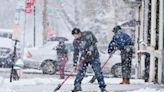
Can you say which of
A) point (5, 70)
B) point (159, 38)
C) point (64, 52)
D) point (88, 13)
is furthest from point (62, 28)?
point (159, 38)

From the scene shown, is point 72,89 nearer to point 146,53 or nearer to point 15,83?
point 15,83

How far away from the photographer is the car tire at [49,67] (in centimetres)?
2362

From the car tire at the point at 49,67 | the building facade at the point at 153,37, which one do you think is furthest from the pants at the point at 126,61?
the car tire at the point at 49,67

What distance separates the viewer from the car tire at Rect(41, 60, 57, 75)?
77.5ft

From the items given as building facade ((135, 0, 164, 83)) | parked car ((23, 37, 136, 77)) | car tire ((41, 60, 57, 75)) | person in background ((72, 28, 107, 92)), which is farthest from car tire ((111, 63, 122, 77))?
person in background ((72, 28, 107, 92))

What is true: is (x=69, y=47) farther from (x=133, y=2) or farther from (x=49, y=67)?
(x=133, y=2)

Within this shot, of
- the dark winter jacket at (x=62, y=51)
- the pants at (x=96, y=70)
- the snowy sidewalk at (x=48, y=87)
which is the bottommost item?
the snowy sidewalk at (x=48, y=87)

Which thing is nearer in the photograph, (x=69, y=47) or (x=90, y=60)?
(x=90, y=60)

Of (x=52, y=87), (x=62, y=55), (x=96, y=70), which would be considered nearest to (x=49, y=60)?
(x=62, y=55)

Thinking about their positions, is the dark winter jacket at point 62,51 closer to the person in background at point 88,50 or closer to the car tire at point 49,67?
the car tire at point 49,67

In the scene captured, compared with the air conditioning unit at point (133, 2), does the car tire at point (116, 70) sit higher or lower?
lower

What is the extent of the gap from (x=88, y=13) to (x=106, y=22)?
2.23m

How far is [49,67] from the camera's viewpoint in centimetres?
2377

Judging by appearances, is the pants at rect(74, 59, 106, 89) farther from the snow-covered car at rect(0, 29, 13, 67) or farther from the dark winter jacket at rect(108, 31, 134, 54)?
the snow-covered car at rect(0, 29, 13, 67)
